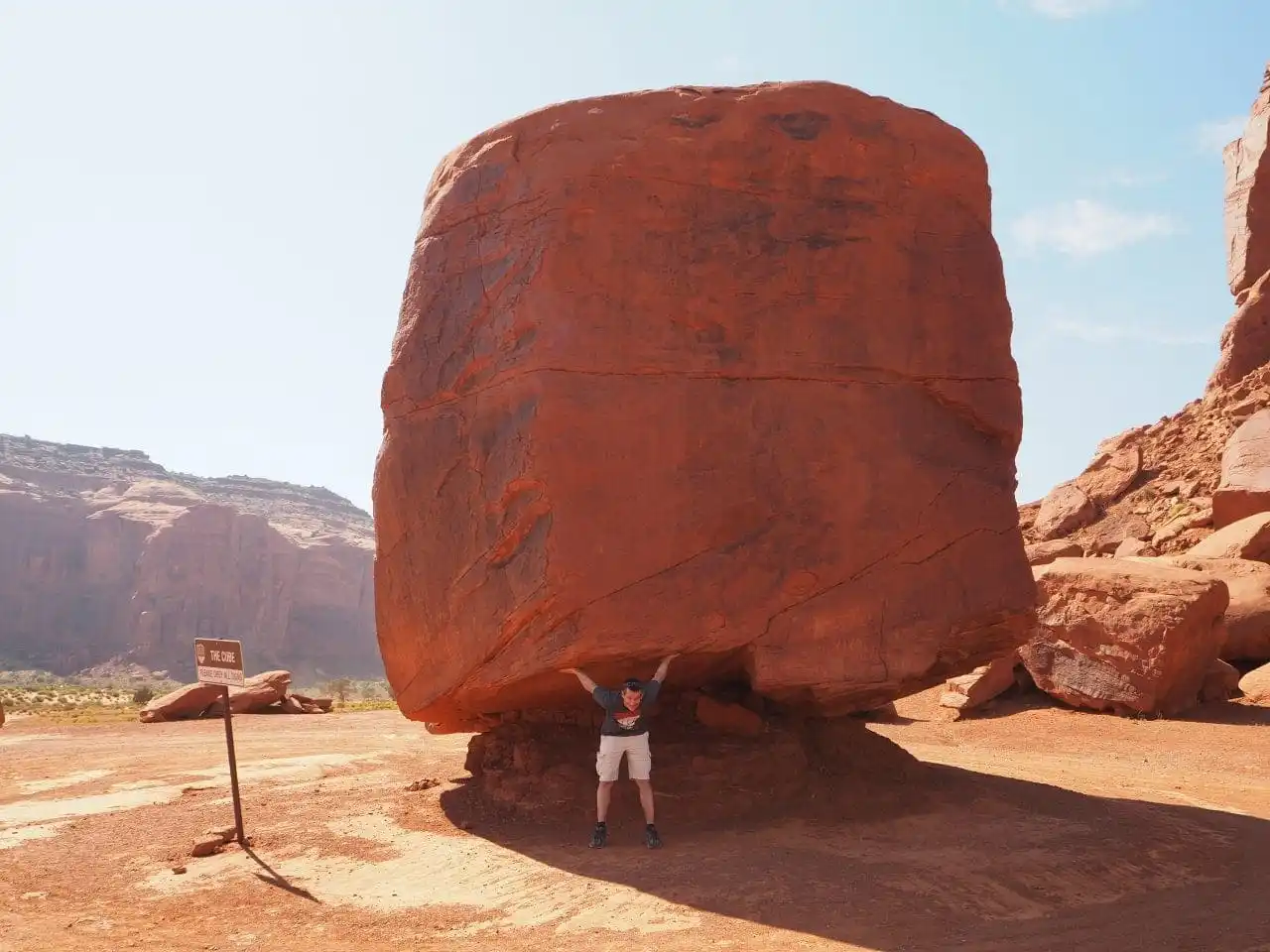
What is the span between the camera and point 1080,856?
6641 millimetres

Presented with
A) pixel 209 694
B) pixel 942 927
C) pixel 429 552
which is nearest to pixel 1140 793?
pixel 942 927

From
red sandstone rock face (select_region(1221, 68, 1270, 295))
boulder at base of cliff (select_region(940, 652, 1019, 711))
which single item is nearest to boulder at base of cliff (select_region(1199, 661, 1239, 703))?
boulder at base of cliff (select_region(940, 652, 1019, 711))

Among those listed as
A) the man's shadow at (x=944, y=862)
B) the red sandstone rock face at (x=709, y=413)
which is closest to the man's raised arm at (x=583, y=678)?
the red sandstone rock face at (x=709, y=413)

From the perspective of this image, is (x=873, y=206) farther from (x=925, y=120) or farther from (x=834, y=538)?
(x=834, y=538)

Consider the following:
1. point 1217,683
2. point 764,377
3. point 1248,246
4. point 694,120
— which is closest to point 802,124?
point 694,120

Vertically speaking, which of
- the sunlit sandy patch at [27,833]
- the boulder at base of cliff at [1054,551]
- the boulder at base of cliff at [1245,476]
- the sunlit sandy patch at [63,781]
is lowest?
the sunlit sandy patch at [63,781]

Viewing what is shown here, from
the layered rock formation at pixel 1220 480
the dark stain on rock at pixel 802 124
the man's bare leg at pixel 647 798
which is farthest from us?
the layered rock formation at pixel 1220 480

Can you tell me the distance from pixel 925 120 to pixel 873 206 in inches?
39.4

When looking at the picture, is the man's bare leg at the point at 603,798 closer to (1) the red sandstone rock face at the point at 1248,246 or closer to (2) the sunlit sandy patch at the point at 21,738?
(2) the sunlit sandy patch at the point at 21,738

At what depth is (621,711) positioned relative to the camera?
7.30 m

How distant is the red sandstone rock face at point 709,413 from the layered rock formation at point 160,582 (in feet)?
183

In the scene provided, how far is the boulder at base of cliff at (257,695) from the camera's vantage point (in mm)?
20844

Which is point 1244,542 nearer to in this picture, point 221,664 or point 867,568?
point 867,568

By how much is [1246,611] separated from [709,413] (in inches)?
454
